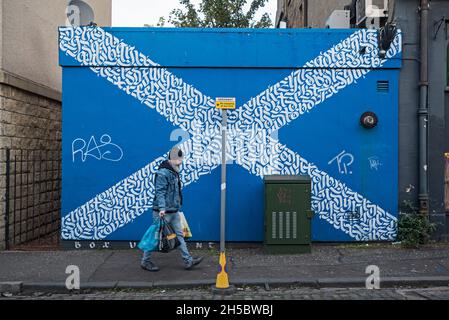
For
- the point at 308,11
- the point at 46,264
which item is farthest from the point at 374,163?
the point at 308,11

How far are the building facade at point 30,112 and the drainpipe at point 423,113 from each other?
7.47 meters

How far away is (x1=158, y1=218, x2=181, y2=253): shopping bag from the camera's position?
7.57 meters

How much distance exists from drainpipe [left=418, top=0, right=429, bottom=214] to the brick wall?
7481mm

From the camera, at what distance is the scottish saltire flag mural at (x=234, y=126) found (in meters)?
9.40

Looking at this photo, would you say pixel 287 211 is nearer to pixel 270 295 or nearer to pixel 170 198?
pixel 170 198

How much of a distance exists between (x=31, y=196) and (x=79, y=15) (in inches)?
147

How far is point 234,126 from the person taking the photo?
31.1 ft

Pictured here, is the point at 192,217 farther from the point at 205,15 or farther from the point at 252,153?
the point at 205,15

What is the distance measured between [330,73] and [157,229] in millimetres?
4309

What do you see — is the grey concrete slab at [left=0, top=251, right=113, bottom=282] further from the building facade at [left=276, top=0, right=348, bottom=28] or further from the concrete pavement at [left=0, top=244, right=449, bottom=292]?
the building facade at [left=276, top=0, right=348, bottom=28]

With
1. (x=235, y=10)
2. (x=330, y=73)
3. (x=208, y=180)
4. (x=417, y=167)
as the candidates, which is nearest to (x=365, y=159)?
(x=417, y=167)

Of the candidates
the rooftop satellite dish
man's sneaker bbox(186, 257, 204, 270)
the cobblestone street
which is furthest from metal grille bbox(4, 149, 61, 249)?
man's sneaker bbox(186, 257, 204, 270)

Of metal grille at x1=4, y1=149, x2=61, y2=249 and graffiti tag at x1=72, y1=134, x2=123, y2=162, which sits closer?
graffiti tag at x1=72, y1=134, x2=123, y2=162

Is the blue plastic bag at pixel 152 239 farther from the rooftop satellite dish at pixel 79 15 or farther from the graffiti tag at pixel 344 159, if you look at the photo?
the rooftop satellite dish at pixel 79 15
